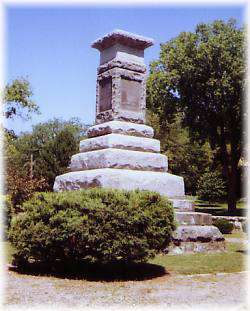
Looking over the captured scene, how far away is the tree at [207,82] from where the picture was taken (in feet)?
91.0

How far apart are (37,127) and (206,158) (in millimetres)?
20462

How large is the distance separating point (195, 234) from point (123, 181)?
7.49 ft

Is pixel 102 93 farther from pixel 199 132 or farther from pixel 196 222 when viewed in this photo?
pixel 199 132

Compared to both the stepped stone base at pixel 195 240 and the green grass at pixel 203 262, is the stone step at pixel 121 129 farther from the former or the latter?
the green grass at pixel 203 262

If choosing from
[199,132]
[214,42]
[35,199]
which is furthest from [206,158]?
[35,199]

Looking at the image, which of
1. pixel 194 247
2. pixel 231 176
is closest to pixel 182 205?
pixel 194 247

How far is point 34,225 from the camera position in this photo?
308 inches

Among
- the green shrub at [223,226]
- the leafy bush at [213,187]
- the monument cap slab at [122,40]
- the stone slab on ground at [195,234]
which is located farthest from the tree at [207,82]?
the stone slab on ground at [195,234]

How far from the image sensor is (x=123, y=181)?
34.7 ft

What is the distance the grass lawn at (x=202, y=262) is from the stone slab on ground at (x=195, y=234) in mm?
418

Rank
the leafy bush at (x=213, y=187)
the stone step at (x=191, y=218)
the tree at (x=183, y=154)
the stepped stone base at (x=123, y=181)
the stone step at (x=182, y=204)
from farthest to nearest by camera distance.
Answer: the tree at (x=183, y=154) < the leafy bush at (x=213, y=187) < the stone step at (x=182, y=204) < the stone step at (x=191, y=218) < the stepped stone base at (x=123, y=181)

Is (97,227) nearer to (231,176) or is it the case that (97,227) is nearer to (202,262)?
(202,262)

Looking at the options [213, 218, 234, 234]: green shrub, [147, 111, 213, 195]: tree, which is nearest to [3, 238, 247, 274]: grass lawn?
[213, 218, 234, 234]: green shrub

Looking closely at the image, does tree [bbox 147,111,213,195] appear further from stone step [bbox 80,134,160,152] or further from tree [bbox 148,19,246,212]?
stone step [bbox 80,134,160,152]
